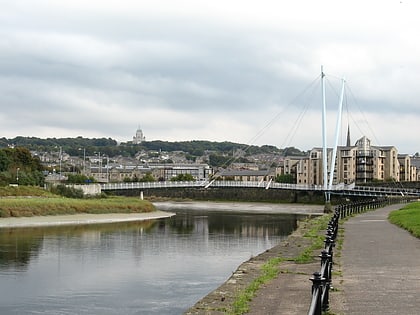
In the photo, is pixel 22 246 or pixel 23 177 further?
pixel 23 177

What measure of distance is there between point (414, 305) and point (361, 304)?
0.94 metres

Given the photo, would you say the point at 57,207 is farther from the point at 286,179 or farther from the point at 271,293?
the point at 286,179

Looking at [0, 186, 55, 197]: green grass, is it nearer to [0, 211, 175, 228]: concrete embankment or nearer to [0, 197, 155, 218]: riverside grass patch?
[0, 197, 155, 218]: riverside grass patch

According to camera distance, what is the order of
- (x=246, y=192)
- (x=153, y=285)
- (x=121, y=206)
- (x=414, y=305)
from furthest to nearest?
1. (x=246, y=192)
2. (x=121, y=206)
3. (x=153, y=285)
4. (x=414, y=305)

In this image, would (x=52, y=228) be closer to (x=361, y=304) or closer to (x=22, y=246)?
(x=22, y=246)

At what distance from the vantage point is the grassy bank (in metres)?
53.0

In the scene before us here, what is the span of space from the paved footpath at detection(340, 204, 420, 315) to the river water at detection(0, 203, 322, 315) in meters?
4.21

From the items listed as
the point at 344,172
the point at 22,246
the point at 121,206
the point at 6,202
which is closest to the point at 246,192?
the point at 344,172

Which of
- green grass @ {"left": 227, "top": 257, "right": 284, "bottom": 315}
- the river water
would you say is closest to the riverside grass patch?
the river water

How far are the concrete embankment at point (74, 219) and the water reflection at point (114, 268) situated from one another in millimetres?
6621

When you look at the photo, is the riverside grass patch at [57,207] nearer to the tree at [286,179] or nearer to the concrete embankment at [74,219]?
the concrete embankment at [74,219]

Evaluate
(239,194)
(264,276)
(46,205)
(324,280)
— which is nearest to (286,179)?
(239,194)

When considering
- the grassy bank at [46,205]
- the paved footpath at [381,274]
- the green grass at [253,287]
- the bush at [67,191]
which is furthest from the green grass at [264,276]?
the bush at [67,191]

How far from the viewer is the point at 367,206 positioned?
60.3 metres
